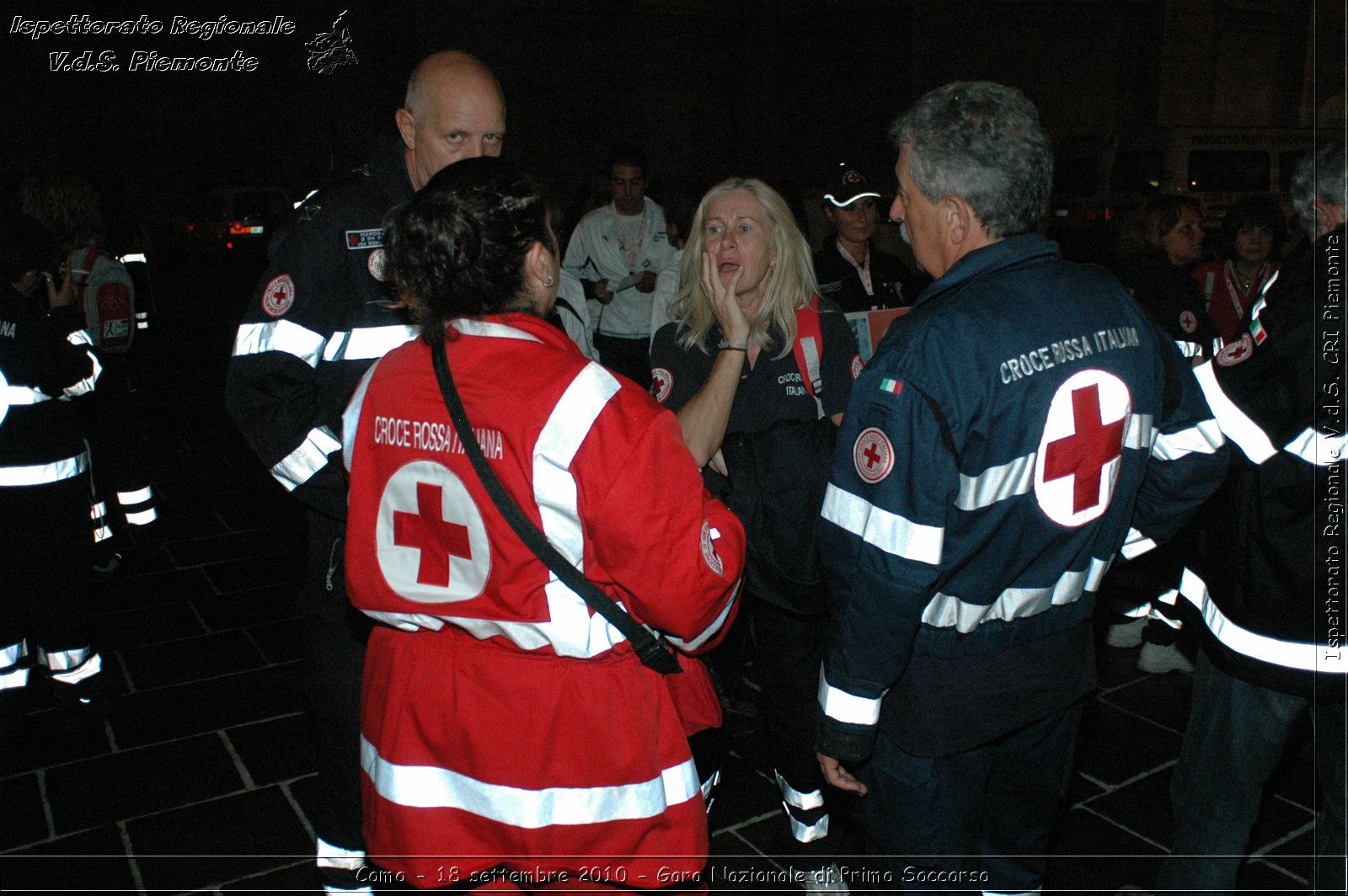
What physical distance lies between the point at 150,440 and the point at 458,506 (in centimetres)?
820

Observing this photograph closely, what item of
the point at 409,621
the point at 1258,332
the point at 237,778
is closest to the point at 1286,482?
the point at 1258,332

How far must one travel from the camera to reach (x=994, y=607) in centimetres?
209

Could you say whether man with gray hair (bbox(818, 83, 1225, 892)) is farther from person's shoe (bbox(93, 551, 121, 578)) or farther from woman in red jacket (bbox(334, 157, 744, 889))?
person's shoe (bbox(93, 551, 121, 578))

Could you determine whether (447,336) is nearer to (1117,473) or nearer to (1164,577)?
(1117,473)

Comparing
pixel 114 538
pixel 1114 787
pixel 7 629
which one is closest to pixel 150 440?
pixel 114 538

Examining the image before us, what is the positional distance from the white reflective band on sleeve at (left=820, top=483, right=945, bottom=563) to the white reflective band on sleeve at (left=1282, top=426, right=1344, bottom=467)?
32.0 inches

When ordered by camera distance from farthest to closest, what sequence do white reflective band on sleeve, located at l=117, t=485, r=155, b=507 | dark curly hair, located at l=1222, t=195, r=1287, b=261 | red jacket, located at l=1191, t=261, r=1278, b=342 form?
white reflective band on sleeve, located at l=117, t=485, r=155, b=507 → red jacket, located at l=1191, t=261, r=1278, b=342 → dark curly hair, located at l=1222, t=195, r=1287, b=261

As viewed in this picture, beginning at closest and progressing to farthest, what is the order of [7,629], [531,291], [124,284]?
[531,291], [7,629], [124,284]

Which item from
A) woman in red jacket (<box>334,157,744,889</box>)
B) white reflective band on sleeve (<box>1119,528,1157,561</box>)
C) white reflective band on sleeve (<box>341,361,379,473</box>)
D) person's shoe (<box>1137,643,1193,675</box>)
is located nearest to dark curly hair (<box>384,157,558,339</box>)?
woman in red jacket (<box>334,157,744,889</box>)

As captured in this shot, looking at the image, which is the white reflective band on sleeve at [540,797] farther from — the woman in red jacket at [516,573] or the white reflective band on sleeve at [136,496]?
the white reflective band on sleeve at [136,496]

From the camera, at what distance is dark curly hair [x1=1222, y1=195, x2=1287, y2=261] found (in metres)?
5.45

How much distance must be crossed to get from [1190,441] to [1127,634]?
281cm

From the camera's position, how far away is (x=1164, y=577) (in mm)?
3395

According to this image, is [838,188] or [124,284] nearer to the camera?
[838,188]
